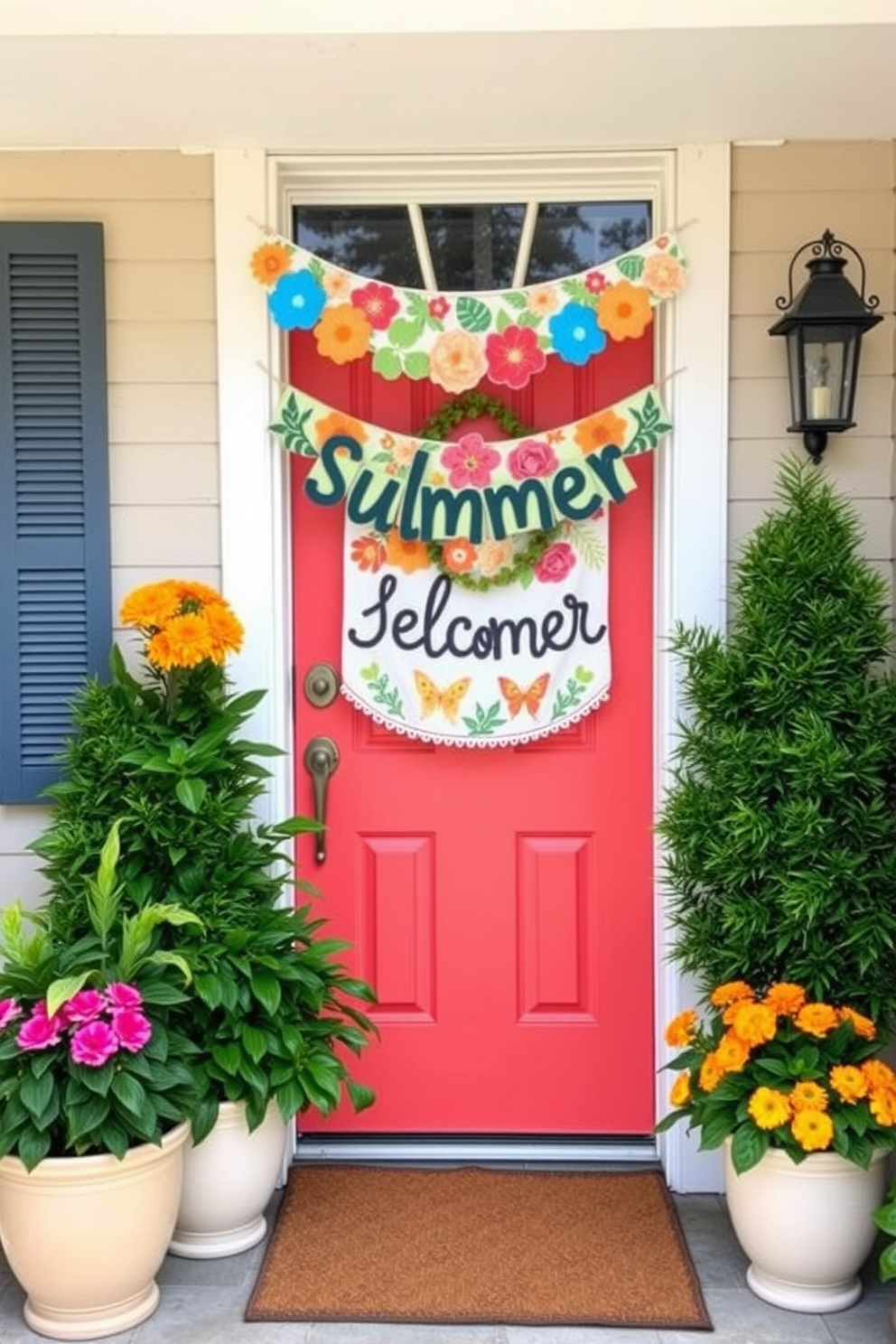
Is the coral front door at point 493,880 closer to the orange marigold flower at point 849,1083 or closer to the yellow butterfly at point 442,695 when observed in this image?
the yellow butterfly at point 442,695

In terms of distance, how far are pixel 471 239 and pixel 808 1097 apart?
1936mm

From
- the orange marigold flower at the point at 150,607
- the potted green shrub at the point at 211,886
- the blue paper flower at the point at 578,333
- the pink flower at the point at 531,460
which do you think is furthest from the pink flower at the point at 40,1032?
the blue paper flower at the point at 578,333

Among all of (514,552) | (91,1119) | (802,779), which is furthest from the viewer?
(514,552)

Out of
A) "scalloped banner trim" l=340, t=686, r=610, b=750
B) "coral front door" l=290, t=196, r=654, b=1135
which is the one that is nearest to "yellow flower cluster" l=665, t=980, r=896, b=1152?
"coral front door" l=290, t=196, r=654, b=1135

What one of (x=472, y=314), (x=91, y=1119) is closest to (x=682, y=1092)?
(x=91, y=1119)

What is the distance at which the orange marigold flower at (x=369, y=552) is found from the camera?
2.73 metres

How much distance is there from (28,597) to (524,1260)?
173 cm

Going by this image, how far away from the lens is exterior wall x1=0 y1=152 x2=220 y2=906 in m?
2.64

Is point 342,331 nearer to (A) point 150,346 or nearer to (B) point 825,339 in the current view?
Answer: (A) point 150,346

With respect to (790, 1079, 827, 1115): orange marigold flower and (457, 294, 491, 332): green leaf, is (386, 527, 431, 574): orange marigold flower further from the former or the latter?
(790, 1079, 827, 1115): orange marigold flower

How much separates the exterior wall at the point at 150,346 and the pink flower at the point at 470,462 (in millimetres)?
524

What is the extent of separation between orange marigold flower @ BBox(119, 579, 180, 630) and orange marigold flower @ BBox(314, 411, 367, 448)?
49 centimetres

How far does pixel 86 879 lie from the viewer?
231 centimetres

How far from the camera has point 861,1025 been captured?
7.38 ft
